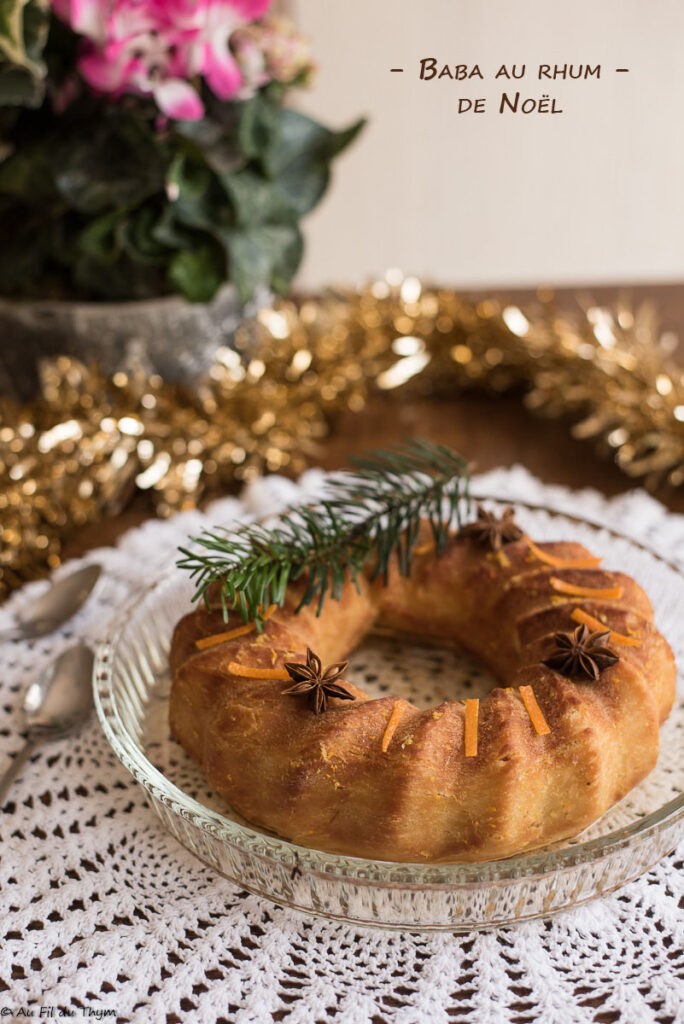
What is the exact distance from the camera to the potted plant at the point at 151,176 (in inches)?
48.7

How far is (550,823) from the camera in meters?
0.77

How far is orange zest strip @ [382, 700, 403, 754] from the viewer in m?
0.77

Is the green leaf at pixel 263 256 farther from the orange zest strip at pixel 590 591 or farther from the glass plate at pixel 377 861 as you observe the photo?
the orange zest strip at pixel 590 591

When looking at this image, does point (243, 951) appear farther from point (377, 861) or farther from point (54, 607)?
A: point (54, 607)

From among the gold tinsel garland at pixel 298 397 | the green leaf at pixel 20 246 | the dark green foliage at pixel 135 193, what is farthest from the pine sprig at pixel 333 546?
the green leaf at pixel 20 246

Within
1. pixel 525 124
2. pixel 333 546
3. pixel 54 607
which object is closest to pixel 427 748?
pixel 333 546

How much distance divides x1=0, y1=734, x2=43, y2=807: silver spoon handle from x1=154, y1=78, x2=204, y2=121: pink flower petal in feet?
2.38

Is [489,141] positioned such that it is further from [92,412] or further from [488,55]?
[92,412]

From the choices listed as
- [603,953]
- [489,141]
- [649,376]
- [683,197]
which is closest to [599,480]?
[649,376]

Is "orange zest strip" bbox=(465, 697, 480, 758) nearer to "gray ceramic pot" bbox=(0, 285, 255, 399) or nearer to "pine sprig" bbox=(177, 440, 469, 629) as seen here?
"pine sprig" bbox=(177, 440, 469, 629)

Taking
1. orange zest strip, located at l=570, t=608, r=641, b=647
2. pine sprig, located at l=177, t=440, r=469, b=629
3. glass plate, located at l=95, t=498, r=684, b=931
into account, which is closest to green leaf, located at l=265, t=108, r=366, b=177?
pine sprig, located at l=177, t=440, r=469, b=629

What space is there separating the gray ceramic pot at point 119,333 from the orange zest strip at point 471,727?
74 centimetres

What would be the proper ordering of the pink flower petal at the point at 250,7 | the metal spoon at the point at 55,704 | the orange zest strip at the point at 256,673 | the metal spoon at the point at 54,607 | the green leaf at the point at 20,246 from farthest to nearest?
1. the green leaf at the point at 20,246
2. the pink flower petal at the point at 250,7
3. the metal spoon at the point at 54,607
4. the metal spoon at the point at 55,704
5. the orange zest strip at the point at 256,673

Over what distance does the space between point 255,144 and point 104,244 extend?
232 millimetres
